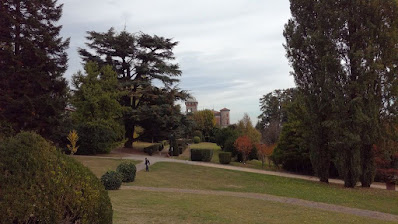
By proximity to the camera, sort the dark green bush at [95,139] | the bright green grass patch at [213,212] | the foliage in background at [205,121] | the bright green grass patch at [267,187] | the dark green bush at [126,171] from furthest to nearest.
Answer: the foliage in background at [205,121] < the dark green bush at [95,139] < the dark green bush at [126,171] < the bright green grass patch at [267,187] < the bright green grass patch at [213,212]

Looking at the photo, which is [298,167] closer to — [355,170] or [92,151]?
[355,170]

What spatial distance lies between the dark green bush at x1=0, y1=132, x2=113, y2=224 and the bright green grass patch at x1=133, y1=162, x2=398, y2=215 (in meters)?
12.9

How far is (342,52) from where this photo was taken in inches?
779

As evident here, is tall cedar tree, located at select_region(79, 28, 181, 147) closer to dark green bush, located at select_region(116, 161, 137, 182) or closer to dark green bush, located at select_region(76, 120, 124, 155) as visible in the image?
dark green bush, located at select_region(76, 120, 124, 155)

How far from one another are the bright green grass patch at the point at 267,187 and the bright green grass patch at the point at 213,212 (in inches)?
149

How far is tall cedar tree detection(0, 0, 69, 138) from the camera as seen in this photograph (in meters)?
22.5

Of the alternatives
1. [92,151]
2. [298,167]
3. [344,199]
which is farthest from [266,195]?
[92,151]

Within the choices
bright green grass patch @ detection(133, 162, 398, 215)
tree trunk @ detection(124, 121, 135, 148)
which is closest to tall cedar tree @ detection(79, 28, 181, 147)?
tree trunk @ detection(124, 121, 135, 148)

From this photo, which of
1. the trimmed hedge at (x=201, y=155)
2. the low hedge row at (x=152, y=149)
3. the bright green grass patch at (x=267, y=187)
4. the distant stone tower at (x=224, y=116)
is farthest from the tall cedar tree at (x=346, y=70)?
the distant stone tower at (x=224, y=116)

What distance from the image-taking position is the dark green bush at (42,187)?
3.50 meters

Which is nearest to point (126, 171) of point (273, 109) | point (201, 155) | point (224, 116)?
point (201, 155)

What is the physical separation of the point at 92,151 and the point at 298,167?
22.6m

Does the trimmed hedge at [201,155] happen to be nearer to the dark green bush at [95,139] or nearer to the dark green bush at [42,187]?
the dark green bush at [95,139]

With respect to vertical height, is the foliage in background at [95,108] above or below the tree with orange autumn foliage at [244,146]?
above
